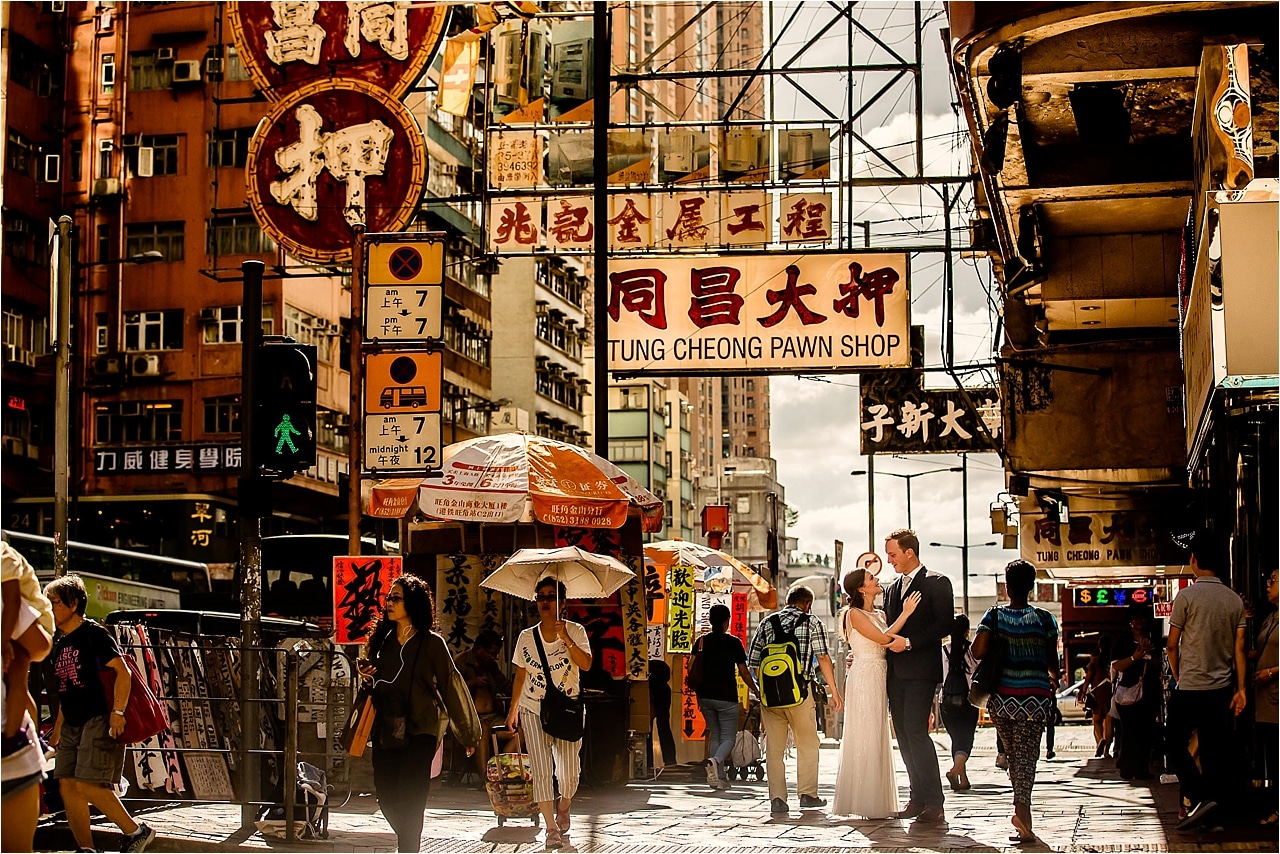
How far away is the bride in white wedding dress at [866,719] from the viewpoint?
40.9 feet

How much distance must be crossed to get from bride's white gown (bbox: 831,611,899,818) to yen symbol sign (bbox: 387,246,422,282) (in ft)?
21.1

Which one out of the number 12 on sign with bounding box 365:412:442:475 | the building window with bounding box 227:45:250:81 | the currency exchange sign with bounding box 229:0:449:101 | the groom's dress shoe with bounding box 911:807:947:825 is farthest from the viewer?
the building window with bounding box 227:45:250:81

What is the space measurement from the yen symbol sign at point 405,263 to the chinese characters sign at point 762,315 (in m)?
4.53

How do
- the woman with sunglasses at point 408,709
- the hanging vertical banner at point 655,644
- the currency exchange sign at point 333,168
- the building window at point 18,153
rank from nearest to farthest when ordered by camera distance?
the woman with sunglasses at point 408,709 → the hanging vertical banner at point 655,644 → the currency exchange sign at point 333,168 → the building window at point 18,153

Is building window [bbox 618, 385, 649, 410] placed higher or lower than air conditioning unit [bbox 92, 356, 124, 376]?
higher

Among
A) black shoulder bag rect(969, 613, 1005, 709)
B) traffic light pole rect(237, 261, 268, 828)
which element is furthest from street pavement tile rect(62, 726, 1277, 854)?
black shoulder bag rect(969, 613, 1005, 709)

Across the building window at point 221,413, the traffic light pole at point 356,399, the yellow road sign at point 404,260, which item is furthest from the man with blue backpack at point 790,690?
the building window at point 221,413

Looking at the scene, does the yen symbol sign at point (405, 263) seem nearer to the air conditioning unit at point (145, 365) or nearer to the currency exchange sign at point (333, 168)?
the currency exchange sign at point (333, 168)

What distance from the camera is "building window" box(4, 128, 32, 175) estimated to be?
4893cm

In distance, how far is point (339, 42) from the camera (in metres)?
22.8

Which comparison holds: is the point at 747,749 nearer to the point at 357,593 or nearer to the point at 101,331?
the point at 357,593

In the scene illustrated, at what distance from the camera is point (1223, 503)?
13773 millimetres

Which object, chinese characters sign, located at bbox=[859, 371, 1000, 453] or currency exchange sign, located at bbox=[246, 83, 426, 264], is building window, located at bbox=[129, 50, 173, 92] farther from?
currency exchange sign, located at bbox=[246, 83, 426, 264]

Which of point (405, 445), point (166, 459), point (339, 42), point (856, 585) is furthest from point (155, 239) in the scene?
point (856, 585)
